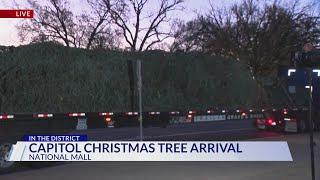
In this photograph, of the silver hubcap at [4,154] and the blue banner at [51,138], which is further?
the blue banner at [51,138]

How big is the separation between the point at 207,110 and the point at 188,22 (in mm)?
37025

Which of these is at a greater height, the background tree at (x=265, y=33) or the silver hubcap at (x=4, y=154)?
the background tree at (x=265, y=33)

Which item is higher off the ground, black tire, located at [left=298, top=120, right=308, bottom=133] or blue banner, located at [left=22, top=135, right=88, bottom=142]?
blue banner, located at [left=22, top=135, right=88, bottom=142]

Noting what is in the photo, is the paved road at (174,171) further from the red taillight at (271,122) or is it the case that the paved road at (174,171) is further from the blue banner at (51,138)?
the red taillight at (271,122)

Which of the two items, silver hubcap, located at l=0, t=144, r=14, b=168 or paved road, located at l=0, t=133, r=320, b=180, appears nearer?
paved road, located at l=0, t=133, r=320, b=180

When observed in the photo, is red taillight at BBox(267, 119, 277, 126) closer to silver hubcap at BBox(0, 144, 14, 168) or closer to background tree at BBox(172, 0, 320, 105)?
silver hubcap at BBox(0, 144, 14, 168)

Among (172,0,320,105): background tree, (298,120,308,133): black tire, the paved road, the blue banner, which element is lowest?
the paved road

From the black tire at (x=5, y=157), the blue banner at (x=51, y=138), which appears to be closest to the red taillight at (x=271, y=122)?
the blue banner at (x=51, y=138)

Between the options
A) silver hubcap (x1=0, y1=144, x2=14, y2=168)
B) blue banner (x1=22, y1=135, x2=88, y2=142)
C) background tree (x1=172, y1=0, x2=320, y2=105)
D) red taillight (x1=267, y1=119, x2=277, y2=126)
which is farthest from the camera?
background tree (x1=172, y1=0, x2=320, y2=105)

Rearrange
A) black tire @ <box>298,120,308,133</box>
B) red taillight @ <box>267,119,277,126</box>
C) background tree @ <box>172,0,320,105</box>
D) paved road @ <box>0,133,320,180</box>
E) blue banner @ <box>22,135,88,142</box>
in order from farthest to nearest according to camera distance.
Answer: background tree @ <box>172,0,320,105</box> → black tire @ <box>298,120,308,133</box> → red taillight @ <box>267,119,277,126</box> → blue banner @ <box>22,135,88,142</box> → paved road @ <box>0,133,320,180</box>

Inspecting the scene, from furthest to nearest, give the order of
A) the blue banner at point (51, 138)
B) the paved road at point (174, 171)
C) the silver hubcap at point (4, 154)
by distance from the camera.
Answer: the blue banner at point (51, 138) → the silver hubcap at point (4, 154) → the paved road at point (174, 171)

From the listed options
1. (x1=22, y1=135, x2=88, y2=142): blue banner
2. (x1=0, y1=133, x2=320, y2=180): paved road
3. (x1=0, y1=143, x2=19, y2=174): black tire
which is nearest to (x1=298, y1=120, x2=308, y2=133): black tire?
(x1=0, y1=133, x2=320, y2=180): paved road

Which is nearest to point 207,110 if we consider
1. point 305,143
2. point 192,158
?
point 305,143

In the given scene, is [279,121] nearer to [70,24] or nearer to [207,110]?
[207,110]
